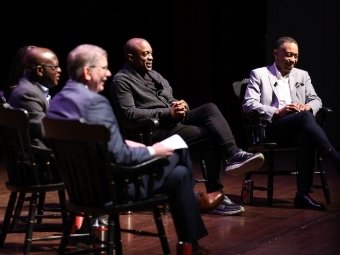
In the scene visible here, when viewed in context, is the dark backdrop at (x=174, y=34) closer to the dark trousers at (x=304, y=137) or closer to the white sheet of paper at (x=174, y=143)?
the dark trousers at (x=304, y=137)

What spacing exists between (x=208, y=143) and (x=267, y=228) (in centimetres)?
93

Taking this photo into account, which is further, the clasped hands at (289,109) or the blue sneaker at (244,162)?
the clasped hands at (289,109)

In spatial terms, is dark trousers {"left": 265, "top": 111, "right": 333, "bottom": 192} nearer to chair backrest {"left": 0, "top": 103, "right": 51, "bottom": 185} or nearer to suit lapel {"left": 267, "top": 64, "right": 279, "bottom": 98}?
suit lapel {"left": 267, "top": 64, "right": 279, "bottom": 98}

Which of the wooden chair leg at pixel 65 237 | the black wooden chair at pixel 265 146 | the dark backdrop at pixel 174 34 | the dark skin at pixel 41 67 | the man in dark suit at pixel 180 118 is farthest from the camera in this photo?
the dark backdrop at pixel 174 34

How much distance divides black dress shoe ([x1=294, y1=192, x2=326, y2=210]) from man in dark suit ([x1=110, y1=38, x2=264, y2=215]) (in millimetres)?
452

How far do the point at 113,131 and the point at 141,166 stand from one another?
22 centimetres

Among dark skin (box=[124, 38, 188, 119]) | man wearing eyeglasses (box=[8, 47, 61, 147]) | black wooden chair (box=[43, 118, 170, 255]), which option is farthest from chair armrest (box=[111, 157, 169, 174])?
dark skin (box=[124, 38, 188, 119])

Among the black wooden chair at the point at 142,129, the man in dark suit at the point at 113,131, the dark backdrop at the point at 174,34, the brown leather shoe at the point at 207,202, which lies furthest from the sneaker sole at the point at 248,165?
the dark backdrop at the point at 174,34

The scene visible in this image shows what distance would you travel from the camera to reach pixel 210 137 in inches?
234

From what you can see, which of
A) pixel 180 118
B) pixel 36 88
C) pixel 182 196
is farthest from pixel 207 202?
pixel 180 118

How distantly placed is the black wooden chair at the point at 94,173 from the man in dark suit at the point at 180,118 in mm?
1862

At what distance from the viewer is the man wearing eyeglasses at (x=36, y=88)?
4.61 m

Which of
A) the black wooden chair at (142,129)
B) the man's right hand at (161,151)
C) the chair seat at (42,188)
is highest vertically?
the man's right hand at (161,151)

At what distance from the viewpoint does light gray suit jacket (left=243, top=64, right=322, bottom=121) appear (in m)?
6.30
